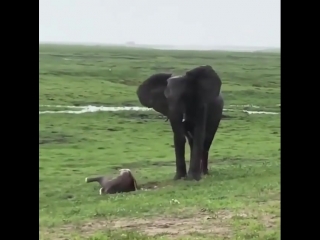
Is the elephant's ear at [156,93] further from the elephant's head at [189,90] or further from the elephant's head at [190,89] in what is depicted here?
the elephant's head at [189,90]

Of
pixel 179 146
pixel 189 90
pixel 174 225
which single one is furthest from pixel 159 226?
pixel 189 90

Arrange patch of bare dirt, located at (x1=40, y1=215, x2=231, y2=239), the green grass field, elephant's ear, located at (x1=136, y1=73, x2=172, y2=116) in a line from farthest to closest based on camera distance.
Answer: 1. elephant's ear, located at (x1=136, y1=73, x2=172, y2=116)
2. the green grass field
3. patch of bare dirt, located at (x1=40, y1=215, x2=231, y2=239)

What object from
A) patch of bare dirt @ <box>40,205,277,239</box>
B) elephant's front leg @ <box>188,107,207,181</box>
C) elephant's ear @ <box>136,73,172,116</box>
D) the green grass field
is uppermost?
elephant's ear @ <box>136,73,172,116</box>

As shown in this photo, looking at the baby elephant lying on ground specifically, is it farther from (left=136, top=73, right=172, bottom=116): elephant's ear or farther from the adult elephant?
(left=136, top=73, right=172, bottom=116): elephant's ear

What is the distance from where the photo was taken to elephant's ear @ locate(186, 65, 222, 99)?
40.1ft

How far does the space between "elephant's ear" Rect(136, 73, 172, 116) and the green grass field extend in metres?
1.49

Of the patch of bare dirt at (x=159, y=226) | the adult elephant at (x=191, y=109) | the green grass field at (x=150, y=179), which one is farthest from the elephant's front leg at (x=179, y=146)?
the patch of bare dirt at (x=159, y=226)

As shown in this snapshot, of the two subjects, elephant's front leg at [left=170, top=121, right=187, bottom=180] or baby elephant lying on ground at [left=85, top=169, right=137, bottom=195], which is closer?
baby elephant lying on ground at [left=85, top=169, right=137, bottom=195]

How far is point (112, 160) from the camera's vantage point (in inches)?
661

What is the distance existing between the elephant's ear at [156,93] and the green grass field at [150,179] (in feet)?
4.89

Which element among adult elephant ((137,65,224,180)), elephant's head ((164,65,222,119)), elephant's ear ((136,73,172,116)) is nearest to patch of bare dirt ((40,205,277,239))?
adult elephant ((137,65,224,180))

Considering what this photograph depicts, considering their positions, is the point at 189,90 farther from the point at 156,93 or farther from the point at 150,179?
the point at 150,179
